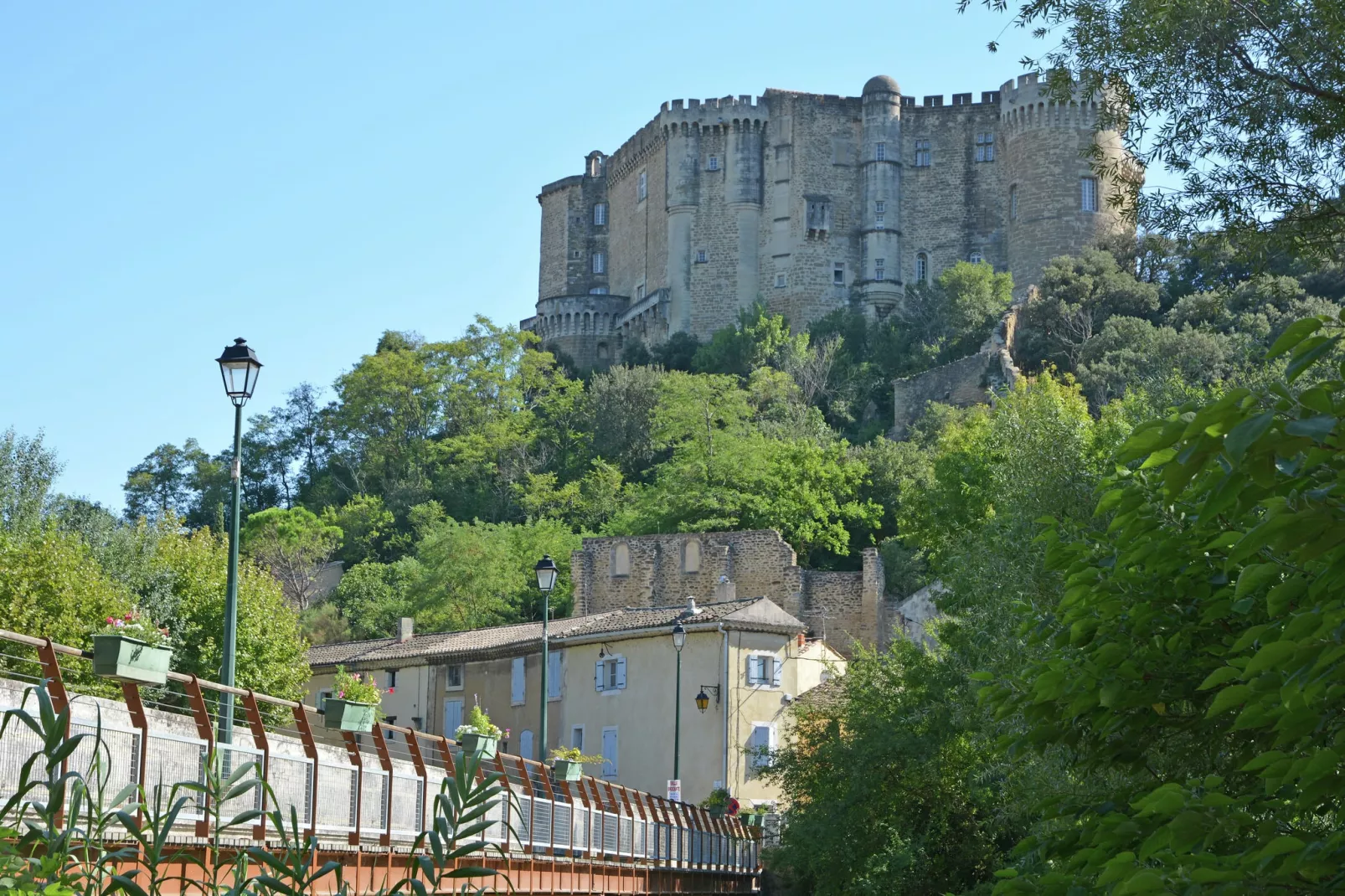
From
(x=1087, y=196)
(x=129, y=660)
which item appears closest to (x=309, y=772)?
(x=129, y=660)

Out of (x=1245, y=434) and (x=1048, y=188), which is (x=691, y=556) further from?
(x=1245, y=434)

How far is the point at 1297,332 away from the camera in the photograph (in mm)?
5707

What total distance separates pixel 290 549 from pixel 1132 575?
224 ft

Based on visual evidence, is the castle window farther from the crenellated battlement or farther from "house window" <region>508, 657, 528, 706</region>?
"house window" <region>508, 657, 528, 706</region>

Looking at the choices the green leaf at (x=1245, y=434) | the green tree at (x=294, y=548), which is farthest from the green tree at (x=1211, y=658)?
the green tree at (x=294, y=548)

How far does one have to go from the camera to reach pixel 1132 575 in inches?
361

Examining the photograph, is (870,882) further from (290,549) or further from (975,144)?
(975,144)

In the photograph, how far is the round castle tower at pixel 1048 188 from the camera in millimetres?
82375

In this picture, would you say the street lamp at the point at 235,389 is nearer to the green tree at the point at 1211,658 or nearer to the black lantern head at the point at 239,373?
the black lantern head at the point at 239,373

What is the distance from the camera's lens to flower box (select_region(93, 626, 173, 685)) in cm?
1102

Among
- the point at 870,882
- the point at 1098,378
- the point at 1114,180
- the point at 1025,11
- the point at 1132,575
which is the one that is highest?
the point at 1098,378

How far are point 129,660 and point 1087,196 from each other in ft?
251

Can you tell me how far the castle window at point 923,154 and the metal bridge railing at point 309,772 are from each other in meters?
67.6

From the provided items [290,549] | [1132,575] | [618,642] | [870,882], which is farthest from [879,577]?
[1132,575]
